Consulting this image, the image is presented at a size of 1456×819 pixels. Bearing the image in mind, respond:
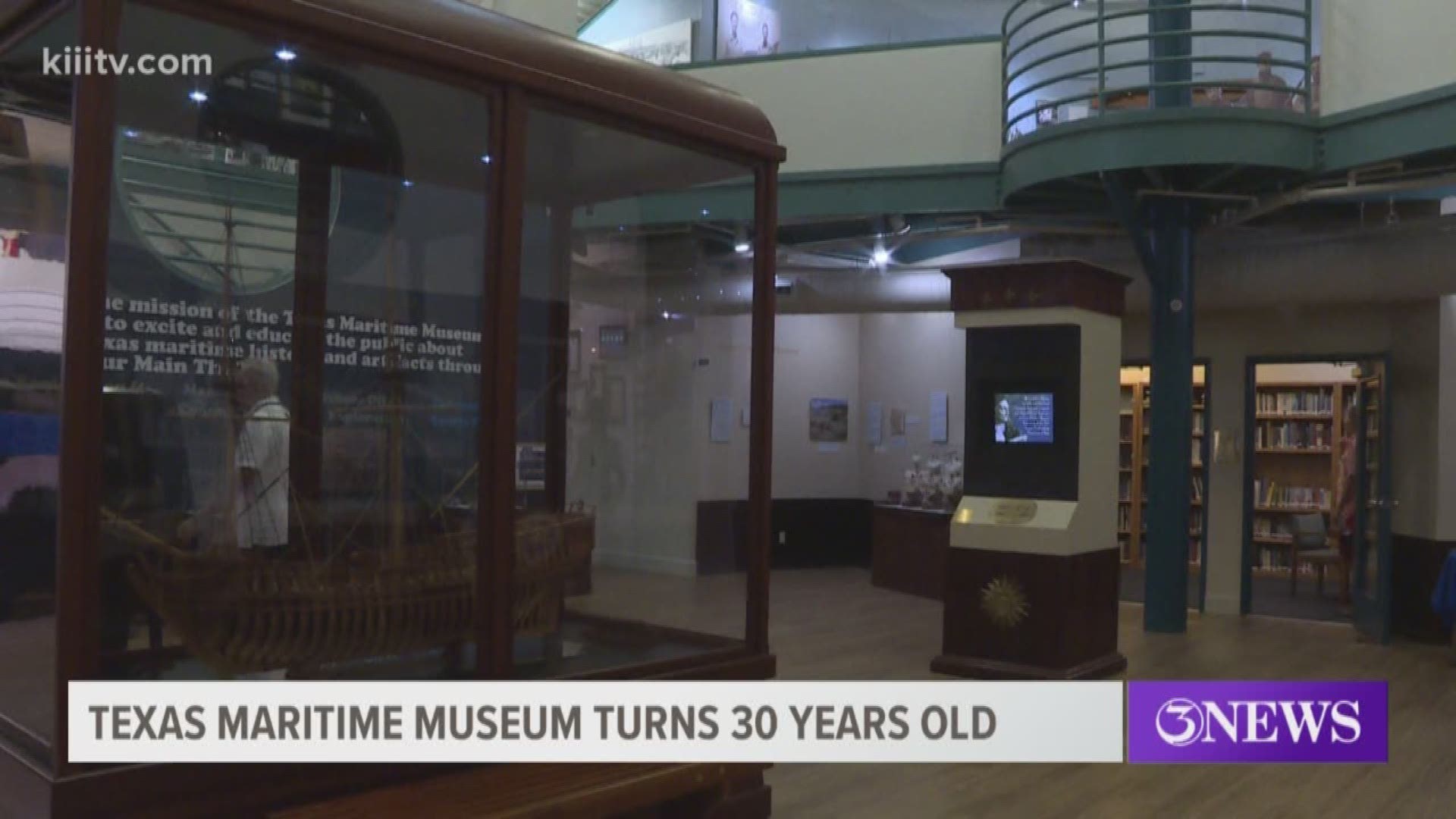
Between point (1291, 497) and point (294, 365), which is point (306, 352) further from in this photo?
point (1291, 497)

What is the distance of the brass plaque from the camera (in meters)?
7.29

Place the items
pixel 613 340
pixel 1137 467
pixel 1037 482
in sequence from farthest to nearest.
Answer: pixel 1137 467 → pixel 1037 482 → pixel 613 340

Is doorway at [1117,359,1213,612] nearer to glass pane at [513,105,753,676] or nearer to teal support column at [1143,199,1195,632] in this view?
teal support column at [1143,199,1195,632]

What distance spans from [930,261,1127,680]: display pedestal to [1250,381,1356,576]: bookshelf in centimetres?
639

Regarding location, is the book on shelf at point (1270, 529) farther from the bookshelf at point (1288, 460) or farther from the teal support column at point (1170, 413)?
the teal support column at point (1170, 413)

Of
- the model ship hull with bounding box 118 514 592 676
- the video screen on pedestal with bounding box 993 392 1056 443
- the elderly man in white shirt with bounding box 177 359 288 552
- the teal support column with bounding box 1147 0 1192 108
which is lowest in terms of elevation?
the model ship hull with bounding box 118 514 592 676

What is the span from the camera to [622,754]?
363 centimetres

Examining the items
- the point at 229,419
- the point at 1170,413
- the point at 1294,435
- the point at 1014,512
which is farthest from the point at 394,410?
the point at 1294,435

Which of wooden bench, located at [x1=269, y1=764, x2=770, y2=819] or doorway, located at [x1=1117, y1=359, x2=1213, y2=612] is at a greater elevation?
doorway, located at [x1=1117, y1=359, x2=1213, y2=612]

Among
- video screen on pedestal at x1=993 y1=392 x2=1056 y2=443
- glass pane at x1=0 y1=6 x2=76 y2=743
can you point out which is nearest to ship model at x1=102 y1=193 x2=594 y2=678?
glass pane at x1=0 y1=6 x2=76 y2=743

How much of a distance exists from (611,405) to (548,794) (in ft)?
6.83

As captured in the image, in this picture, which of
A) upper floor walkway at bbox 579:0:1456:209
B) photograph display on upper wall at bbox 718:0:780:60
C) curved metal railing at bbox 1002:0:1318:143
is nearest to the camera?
upper floor walkway at bbox 579:0:1456:209

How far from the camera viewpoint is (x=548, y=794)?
3242 mm

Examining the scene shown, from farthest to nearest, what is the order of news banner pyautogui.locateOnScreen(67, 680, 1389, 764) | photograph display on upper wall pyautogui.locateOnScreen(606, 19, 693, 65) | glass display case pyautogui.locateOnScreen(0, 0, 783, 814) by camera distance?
1. photograph display on upper wall pyautogui.locateOnScreen(606, 19, 693, 65)
2. news banner pyautogui.locateOnScreen(67, 680, 1389, 764)
3. glass display case pyautogui.locateOnScreen(0, 0, 783, 814)
